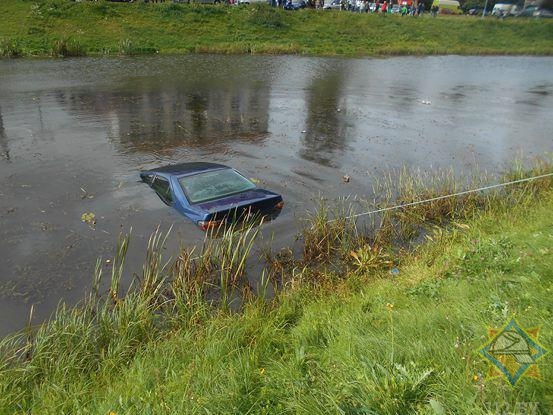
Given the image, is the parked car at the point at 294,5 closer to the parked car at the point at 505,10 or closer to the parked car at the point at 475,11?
the parked car at the point at 505,10

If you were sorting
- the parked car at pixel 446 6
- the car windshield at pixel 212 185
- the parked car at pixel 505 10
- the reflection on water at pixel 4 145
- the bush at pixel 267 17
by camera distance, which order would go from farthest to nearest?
the parked car at pixel 446 6
the parked car at pixel 505 10
the bush at pixel 267 17
the reflection on water at pixel 4 145
the car windshield at pixel 212 185

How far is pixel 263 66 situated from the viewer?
1235 inches

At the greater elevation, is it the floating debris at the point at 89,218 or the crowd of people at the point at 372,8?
the crowd of people at the point at 372,8

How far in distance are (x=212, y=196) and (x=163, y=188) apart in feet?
5.32

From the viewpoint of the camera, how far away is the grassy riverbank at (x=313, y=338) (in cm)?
364

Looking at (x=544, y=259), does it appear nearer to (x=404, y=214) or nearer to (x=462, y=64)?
(x=404, y=214)

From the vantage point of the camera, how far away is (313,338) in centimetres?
508

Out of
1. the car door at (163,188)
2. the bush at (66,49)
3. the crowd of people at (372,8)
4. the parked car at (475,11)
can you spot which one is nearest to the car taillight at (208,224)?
the car door at (163,188)

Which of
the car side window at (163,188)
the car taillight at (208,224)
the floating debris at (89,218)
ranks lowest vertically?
the floating debris at (89,218)

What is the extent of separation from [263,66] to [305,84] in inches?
251

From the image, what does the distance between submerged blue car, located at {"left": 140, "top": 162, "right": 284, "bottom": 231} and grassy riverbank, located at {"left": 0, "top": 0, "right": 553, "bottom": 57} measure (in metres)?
27.4

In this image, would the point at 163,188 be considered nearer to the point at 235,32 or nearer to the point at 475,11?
the point at 235,32

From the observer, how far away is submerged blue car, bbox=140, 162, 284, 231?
810cm

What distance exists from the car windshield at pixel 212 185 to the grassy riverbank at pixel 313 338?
1.39 metres
